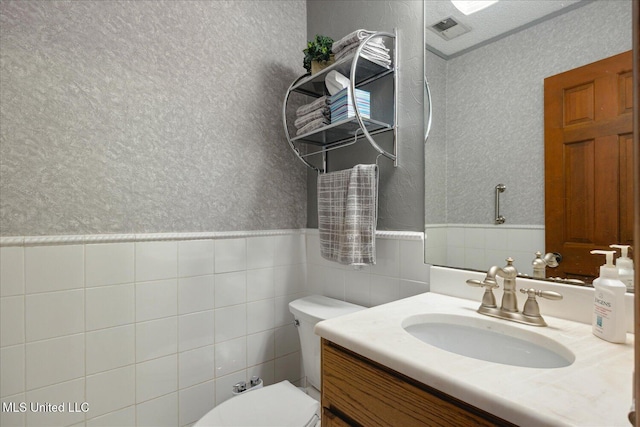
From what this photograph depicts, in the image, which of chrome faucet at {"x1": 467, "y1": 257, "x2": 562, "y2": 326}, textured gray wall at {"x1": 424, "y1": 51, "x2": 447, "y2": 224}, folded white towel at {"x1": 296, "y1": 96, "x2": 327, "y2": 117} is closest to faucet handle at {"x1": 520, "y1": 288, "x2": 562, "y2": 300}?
chrome faucet at {"x1": 467, "y1": 257, "x2": 562, "y2": 326}

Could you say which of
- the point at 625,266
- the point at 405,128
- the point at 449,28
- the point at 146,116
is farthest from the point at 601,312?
the point at 146,116

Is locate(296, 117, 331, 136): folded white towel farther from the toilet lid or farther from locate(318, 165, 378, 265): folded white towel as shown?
the toilet lid

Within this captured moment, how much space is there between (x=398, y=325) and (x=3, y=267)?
1.22 m

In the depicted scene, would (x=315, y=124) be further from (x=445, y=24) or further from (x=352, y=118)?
(x=445, y=24)

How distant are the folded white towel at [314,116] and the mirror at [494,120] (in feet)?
1.43

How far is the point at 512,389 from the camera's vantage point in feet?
1.57

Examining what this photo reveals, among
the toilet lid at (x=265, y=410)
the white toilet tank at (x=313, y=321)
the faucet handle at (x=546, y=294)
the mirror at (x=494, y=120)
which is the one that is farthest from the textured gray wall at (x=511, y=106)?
the toilet lid at (x=265, y=410)

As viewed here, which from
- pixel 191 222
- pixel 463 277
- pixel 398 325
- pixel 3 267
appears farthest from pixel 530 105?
pixel 3 267

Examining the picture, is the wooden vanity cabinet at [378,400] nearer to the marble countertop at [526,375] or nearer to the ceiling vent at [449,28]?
the marble countertop at [526,375]

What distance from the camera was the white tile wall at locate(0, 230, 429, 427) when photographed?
101 cm

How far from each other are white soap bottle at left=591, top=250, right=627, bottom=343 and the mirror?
0.58ft

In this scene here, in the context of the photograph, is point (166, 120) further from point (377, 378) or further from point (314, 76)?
point (377, 378)

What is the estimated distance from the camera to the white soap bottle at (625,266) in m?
0.72

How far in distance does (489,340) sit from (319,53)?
126 cm
